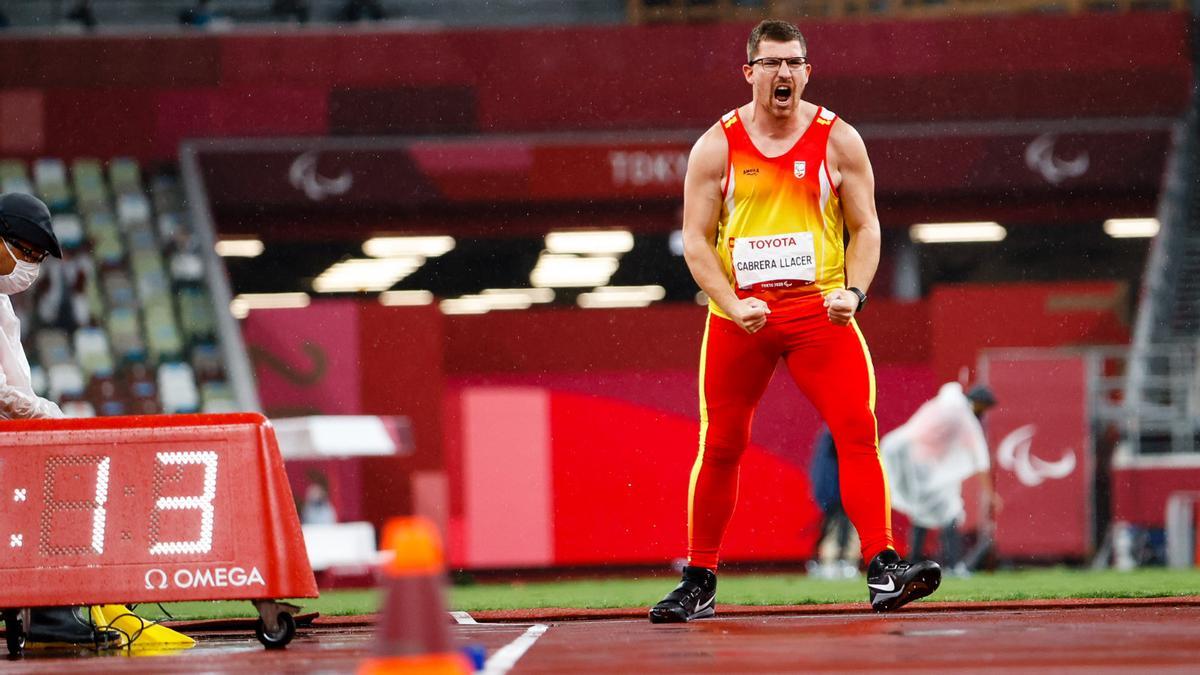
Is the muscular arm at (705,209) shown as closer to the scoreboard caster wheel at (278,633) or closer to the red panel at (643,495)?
the scoreboard caster wheel at (278,633)

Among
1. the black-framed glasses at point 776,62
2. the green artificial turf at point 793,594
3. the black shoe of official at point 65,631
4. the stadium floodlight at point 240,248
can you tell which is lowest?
the green artificial turf at point 793,594

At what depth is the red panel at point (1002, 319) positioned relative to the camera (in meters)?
19.1

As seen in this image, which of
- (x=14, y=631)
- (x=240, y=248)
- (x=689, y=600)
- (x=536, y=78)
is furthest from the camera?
(x=240, y=248)

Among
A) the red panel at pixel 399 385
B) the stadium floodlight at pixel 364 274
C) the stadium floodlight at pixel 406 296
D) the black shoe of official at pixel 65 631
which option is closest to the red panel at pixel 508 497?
the red panel at pixel 399 385

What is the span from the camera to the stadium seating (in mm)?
19219

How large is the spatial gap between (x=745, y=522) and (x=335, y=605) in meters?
8.08

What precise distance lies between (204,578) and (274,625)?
306mm

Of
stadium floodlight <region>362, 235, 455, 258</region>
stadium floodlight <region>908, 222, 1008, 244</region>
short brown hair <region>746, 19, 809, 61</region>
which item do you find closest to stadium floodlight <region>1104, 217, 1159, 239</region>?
stadium floodlight <region>908, 222, 1008, 244</region>

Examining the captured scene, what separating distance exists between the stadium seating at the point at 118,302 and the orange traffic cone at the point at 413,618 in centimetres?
1561

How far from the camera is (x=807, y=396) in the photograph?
6934mm

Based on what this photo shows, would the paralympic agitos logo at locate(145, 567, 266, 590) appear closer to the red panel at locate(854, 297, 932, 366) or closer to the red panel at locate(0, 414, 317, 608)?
the red panel at locate(0, 414, 317, 608)

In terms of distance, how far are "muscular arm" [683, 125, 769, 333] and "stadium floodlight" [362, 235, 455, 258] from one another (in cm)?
1499

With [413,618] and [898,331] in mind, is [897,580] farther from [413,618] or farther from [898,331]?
[898,331]

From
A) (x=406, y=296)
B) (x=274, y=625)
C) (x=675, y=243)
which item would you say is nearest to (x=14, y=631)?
(x=274, y=625)
